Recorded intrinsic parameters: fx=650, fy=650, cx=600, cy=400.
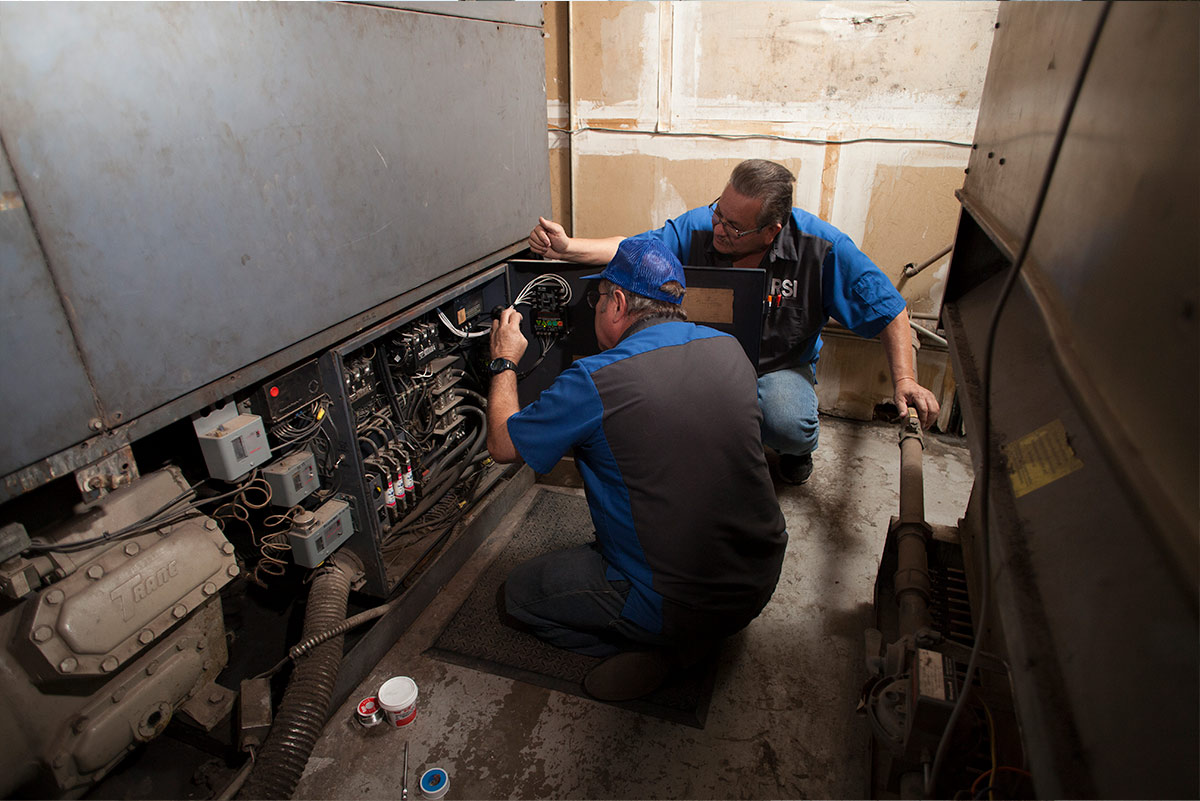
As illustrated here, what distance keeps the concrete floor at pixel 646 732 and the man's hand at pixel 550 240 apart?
1.19m

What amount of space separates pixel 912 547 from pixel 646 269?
946 millimetres

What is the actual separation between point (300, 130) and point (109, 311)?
1.78 feet

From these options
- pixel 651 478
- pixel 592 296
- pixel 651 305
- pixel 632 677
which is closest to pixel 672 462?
pixel 651 478

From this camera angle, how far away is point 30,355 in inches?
37.4

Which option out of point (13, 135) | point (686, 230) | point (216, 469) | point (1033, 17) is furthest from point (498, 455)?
point (1033, 17)

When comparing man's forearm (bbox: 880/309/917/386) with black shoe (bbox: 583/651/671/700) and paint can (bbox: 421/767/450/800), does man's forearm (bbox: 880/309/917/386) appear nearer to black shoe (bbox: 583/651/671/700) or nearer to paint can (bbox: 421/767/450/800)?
black shoe (bbox: 583/651/671/700)

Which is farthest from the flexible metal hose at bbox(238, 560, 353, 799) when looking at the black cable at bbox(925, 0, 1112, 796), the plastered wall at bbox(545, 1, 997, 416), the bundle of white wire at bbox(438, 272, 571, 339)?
the plastered wall at bbox(545, 1, 997, 416)

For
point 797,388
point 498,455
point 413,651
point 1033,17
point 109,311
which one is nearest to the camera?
point 109,311

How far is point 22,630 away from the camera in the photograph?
3.61 feet

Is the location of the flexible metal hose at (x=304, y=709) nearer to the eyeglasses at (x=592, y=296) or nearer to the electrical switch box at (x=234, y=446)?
the electrical switch box at (x=234, y=446)

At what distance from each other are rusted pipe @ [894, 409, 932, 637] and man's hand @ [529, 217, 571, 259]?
1.27 metres

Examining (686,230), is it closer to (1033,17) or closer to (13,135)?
(1033,17)

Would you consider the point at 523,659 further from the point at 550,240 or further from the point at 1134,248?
the point at 1134,248

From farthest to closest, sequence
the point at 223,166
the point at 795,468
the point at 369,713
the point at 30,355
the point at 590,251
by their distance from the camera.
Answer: the point at 795,468
the point at 590,251
the point at 369,713
the point at 223,166
the point at 30,355
